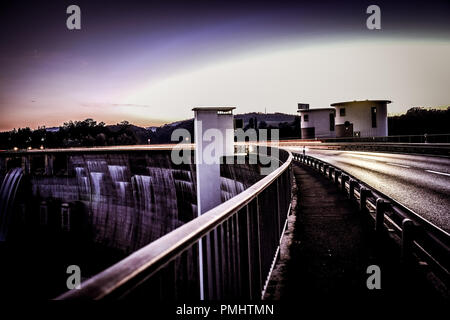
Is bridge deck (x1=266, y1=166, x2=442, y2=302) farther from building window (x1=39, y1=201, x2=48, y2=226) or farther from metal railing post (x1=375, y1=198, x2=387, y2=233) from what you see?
building window (x1=39, y1=201, x2=48, y2=226)

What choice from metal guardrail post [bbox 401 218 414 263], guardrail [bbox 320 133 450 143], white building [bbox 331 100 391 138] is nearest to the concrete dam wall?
metal guardrail post [bbox 401 218 414 263]

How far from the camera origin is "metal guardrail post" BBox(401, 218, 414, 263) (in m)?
4.23

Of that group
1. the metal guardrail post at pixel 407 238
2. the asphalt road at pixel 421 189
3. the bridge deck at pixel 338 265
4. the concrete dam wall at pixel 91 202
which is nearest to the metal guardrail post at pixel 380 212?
the bridge deck at pixel 338 265

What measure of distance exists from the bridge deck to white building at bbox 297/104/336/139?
5696 cm

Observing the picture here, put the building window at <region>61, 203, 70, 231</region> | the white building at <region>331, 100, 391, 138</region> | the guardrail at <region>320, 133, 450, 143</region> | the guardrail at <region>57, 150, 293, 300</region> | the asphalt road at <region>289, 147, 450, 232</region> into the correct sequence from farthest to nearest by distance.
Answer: the white building at <region>331, 100, 391, 138</region>
the building window at <region>61, 203, 70, 231</region>
the guardrail at <region>320, 133, 450, 143</region>
the asphalt road at <region>289, 147, 450, 232</region>
the guardrail at <region>57, 150, 293, 300</region>

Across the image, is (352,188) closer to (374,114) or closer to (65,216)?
(65,216)

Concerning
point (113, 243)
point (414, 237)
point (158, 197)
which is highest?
point (414, 237)

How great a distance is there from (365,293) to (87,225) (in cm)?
3938

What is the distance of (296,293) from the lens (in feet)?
12.1

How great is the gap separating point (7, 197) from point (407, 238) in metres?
58.2
